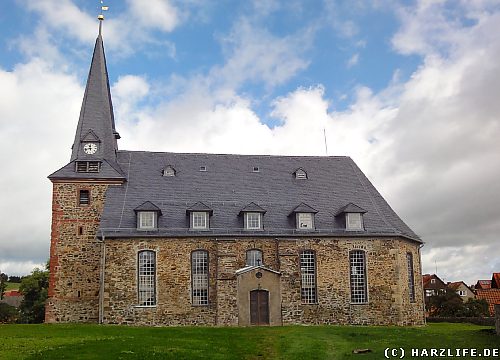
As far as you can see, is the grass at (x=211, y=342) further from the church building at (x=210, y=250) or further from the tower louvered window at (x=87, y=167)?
the tower louvered window at (x=87, y=167)

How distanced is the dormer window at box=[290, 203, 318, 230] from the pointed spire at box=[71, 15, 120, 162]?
1351cm

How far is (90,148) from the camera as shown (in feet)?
123

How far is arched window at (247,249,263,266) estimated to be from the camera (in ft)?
115

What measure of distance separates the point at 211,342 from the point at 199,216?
1251 cm

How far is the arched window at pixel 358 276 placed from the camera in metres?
35.2

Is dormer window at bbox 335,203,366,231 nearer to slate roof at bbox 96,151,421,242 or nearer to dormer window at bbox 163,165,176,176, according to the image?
slate roof at bbox 96,151,421,242

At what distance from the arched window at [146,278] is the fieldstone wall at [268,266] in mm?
312

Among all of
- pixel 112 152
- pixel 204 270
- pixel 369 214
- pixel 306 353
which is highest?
pixel 112 152

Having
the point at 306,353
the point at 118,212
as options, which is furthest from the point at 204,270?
the point at 306,353

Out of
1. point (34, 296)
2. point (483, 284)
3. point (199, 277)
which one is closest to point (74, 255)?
point (199, 277)

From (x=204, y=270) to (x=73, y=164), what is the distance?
38.2ft

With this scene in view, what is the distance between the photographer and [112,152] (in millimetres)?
38562

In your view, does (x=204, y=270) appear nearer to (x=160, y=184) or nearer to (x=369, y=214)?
(x=160, y=184)

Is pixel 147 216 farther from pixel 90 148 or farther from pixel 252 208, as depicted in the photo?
pixel 90 148
